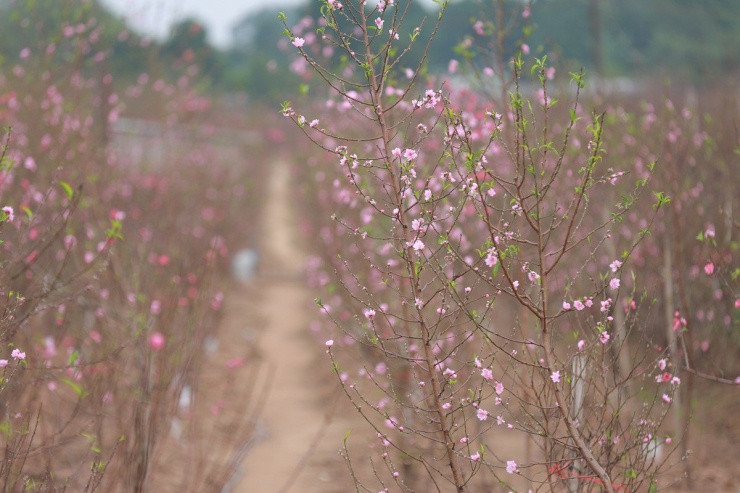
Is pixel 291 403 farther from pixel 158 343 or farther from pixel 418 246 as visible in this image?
pixel 418 246

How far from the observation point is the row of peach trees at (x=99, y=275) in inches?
187

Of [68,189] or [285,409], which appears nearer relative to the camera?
[68,189]

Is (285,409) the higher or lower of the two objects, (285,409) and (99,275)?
the higher

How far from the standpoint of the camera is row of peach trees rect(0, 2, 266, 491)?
475 centimetres

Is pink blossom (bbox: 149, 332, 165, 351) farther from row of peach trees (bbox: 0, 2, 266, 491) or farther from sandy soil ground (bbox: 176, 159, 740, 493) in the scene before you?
sandy soil ground (bbox: 176, 159, 740, 493)

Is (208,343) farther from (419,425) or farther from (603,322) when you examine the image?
(603,322)

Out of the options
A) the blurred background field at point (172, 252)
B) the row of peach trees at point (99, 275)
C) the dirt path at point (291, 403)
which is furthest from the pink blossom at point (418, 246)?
the dirt path at point (291, 403)

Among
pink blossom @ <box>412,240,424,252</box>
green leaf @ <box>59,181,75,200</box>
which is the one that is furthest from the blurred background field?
pink blossom @ <box>412,240,424,252</box>

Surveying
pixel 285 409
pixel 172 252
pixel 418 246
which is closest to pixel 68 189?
pixel 418 246

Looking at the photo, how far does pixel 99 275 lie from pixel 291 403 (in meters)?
6.97

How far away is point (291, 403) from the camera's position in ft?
40.3

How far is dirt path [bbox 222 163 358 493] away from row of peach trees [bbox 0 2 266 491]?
1.77 ft

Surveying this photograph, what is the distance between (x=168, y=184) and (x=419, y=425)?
25.7 ft

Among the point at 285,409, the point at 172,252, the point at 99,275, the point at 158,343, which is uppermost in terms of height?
the point at 172,252
